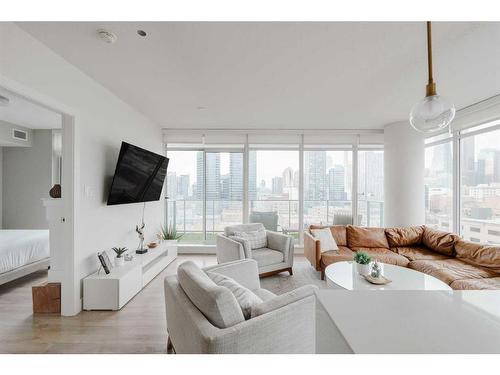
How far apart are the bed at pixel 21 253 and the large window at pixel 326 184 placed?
4.48 meters

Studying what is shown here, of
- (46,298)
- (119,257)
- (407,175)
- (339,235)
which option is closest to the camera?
(46,298)

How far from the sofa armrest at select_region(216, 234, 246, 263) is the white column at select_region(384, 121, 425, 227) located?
9.75ft

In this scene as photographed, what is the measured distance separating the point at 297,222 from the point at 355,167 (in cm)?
165

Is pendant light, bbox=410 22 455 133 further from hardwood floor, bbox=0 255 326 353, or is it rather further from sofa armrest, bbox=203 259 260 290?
hardwood floor, bbox=0 255 326 353

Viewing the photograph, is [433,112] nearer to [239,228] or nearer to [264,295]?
[264,295]

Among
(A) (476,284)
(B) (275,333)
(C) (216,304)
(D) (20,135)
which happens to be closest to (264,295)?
(B) (275,333)

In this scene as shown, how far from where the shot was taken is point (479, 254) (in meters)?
2.85

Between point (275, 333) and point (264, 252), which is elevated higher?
point (275, 333)

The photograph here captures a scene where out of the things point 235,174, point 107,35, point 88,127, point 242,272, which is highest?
point 107,35

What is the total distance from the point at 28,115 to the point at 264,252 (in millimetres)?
4486

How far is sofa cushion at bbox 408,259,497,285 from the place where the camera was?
2.55 meters

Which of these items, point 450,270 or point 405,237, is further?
point 405,237

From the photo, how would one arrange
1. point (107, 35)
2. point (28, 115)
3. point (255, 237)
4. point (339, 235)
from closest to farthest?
point (107, 35) < point (255, 237) < point (339, 235) < point (28, 115)

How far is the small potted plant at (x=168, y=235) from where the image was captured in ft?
14.8
